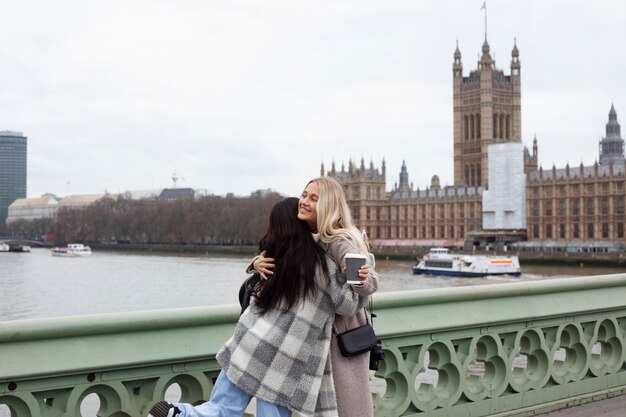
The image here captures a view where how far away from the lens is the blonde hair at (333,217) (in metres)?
2.57

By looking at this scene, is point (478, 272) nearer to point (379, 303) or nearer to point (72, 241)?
point (379, 303)

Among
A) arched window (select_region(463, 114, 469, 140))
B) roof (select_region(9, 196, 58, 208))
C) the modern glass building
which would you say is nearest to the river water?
arched window (select_region(463, 114, 469, 140))

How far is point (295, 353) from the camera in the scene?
251 cm

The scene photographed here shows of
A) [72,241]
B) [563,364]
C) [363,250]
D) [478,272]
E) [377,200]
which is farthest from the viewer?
[72,241]

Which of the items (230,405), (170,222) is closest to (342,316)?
(230,405)

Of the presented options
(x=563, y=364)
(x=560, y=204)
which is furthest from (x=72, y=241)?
(x=563, y=364)

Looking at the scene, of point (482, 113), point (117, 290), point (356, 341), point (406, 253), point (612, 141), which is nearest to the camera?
point (356, 341)

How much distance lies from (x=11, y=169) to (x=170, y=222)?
75.4 m

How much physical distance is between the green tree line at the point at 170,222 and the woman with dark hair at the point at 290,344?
66554 mm

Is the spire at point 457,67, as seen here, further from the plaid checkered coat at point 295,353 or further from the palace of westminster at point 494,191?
the plaid checkered coat at point 295,353

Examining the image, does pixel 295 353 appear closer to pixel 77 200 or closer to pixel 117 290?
pixel 117 290

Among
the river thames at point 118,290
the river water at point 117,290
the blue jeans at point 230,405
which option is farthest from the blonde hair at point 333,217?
the river thames at point 118,290

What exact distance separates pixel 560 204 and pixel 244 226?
3128 cm

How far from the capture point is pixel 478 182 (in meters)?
83.9
